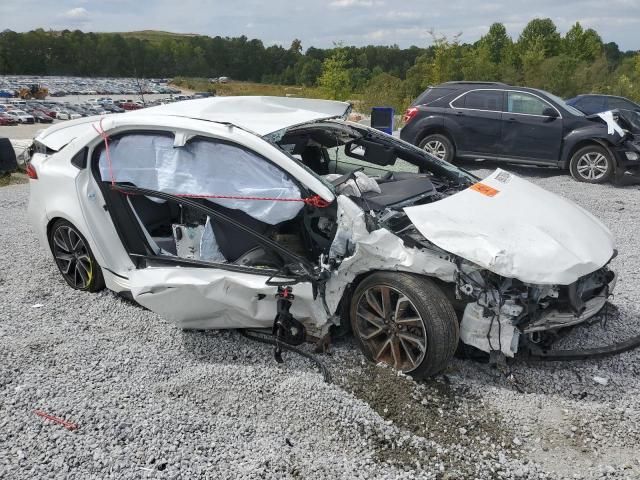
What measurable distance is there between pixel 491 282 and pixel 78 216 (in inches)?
128

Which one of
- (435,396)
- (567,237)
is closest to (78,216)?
(435,396)

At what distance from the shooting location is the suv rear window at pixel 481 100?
35.1ft

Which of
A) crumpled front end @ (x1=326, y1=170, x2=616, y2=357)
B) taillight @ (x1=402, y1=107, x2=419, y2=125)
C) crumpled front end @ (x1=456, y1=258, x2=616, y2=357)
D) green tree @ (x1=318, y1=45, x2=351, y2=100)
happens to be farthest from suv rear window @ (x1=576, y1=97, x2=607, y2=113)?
green tree @ (x1=318, y1=45, x2=351, y2=100)

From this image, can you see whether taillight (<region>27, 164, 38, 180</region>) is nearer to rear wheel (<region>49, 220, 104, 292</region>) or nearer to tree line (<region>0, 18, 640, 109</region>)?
rear wheel (<region>49, 220, 104, 292</region>)

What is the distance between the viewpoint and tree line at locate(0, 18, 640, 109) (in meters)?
28.2

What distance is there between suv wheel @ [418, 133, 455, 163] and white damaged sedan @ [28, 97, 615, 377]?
636 centimetres

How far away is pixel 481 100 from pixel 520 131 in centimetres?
97

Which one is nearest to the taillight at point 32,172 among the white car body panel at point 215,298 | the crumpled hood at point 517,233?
the white car body panel at point 215,298

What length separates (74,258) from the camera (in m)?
4.93

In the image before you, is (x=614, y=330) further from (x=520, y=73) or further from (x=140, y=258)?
(x=520, y=73)

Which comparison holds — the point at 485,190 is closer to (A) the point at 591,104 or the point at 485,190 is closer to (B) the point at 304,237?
(B) the point at 304,237

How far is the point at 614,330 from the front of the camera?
4.33 meters

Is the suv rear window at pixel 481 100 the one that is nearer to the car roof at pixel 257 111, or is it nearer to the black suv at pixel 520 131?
the black suv at pixel 520 131

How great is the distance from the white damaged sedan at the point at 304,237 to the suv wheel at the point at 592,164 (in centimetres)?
635
